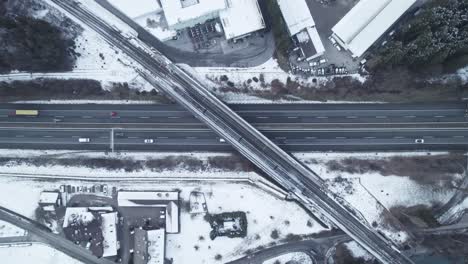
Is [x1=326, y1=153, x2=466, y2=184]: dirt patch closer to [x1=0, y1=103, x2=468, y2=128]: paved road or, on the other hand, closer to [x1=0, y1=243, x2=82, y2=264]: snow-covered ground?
[x1=0, y1=103, x2=468, y2=128]: paved road

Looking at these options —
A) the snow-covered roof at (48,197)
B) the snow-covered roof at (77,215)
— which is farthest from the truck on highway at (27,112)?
the snow-covered roof at (77,215)

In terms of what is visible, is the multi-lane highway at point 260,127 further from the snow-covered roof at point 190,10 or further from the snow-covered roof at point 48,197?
the snow-covered roof at point 190,10

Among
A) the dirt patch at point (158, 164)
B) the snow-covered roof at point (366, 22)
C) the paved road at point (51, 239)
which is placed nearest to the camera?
the snow-covered roof at point (366, 22)

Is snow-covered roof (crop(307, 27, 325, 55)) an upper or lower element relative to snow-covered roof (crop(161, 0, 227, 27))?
lower

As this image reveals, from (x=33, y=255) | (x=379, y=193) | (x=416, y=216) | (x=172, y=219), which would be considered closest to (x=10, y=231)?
(x=33, y=255)

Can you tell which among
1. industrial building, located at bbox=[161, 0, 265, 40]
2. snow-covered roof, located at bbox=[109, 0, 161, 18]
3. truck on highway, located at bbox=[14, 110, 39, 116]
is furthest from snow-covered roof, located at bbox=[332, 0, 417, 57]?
truck on highway, located at bbox=[14, 110, 39, 116]

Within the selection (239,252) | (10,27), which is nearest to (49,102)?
(10,27)

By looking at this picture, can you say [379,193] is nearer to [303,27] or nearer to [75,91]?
[303,27]

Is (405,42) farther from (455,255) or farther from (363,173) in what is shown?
(455,255)
